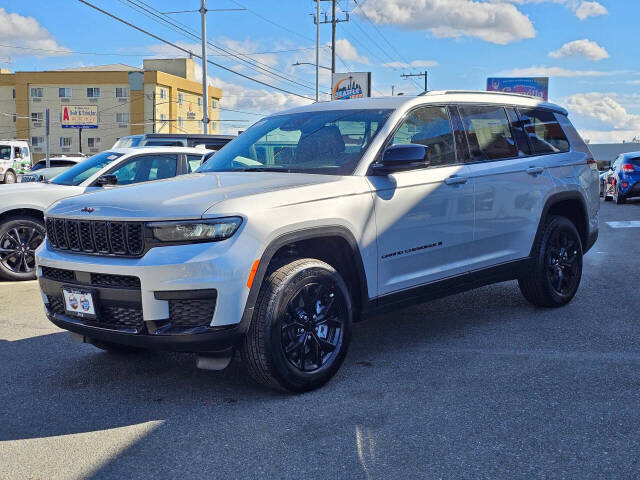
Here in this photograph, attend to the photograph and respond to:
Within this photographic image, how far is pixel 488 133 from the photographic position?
5.95m

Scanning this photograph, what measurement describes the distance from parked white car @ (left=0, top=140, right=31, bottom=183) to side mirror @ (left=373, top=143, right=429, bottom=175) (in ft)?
106

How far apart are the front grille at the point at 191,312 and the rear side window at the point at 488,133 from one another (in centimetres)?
267

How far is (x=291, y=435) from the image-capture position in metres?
3.75

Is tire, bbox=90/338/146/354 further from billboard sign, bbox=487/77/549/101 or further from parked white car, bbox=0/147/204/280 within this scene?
billboard sign, bbox=487/77/549/101

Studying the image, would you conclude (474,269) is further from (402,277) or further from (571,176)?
(571,176)

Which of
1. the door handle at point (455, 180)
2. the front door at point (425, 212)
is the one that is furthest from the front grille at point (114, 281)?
the door handle at point (455, 180)

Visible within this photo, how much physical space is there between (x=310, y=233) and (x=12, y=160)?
A: 110 feet

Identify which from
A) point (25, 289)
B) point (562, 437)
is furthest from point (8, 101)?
point (562, 437)

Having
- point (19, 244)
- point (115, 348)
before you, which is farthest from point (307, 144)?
point (19, 244)

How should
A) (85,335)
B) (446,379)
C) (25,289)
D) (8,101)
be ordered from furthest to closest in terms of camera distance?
(8,101), (25,289), (446,379), (85,335)

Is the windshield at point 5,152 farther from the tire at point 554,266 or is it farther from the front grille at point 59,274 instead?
the front grille at point 59,274

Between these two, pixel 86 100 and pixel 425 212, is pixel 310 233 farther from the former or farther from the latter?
pixel 86 100

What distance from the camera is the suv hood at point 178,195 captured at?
403 centimetres

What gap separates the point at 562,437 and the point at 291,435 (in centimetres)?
136
